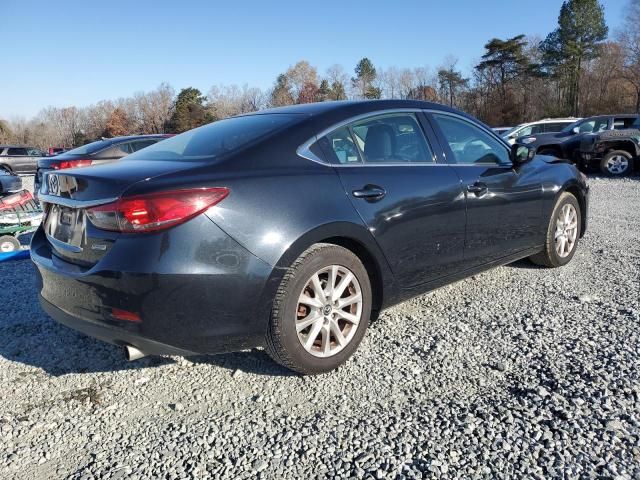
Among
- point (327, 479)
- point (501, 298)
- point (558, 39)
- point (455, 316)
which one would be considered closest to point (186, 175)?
point (327, 479)

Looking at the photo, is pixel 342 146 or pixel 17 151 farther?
pixel 17 151

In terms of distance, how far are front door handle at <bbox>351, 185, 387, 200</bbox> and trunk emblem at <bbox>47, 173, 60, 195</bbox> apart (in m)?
1.64

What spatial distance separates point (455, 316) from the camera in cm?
363

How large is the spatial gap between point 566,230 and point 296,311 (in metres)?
3.28

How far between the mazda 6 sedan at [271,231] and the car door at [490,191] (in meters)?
0.02

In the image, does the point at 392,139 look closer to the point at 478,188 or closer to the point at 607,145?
the point at 478,188

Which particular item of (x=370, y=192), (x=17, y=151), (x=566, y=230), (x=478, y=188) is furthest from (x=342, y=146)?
(x=17, y=151)

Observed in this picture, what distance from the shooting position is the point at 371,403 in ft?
8.32

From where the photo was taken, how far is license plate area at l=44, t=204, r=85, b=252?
2548 mm

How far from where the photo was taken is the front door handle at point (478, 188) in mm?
3581

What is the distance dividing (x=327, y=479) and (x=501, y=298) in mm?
2477

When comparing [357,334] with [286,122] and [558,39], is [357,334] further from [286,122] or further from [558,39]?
[558,39]

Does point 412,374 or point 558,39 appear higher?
point 558,39

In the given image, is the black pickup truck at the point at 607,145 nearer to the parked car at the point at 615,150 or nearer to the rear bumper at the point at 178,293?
the parked car at the point at 615,150
